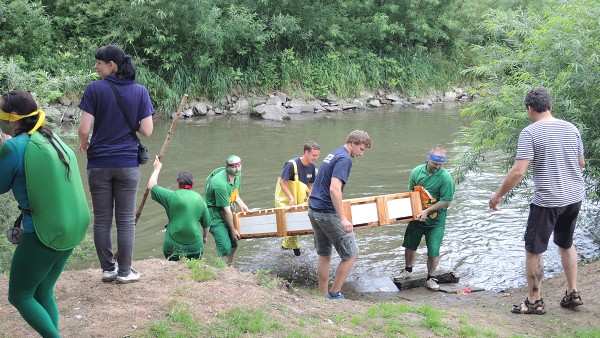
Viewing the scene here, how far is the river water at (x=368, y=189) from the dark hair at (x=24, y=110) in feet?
17.2

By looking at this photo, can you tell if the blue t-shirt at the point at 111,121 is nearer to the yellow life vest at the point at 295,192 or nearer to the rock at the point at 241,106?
the yellow life vest at the point at 295,192

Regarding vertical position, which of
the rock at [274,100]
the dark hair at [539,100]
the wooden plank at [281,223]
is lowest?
the rock at [274,100]

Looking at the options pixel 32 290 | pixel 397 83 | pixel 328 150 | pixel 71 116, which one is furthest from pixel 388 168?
pixel 397 83

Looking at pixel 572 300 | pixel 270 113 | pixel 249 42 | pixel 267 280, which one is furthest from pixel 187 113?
pixel 572 300

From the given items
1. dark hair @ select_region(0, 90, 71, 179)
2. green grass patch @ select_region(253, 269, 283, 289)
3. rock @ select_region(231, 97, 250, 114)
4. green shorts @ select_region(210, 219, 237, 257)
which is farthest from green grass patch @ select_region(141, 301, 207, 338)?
rock @ select_region(231, 97, 250, 114)

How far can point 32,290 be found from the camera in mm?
4527

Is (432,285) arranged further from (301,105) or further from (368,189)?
(301,105)

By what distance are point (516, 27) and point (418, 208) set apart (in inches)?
146

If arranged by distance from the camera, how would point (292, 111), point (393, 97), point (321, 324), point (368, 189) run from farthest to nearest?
point (393, 97) → point (292, 111) → point (368, 189) → point (321, 324)

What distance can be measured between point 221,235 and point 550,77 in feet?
16.9

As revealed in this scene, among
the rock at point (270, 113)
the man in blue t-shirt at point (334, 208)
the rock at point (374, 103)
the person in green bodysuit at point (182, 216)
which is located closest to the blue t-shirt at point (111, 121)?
the person in green bodysuit at point (182, 216)

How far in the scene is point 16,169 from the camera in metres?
4.43

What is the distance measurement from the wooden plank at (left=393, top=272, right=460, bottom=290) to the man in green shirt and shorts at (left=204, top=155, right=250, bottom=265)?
229 centimetres

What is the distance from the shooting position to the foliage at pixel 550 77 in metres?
9.23
